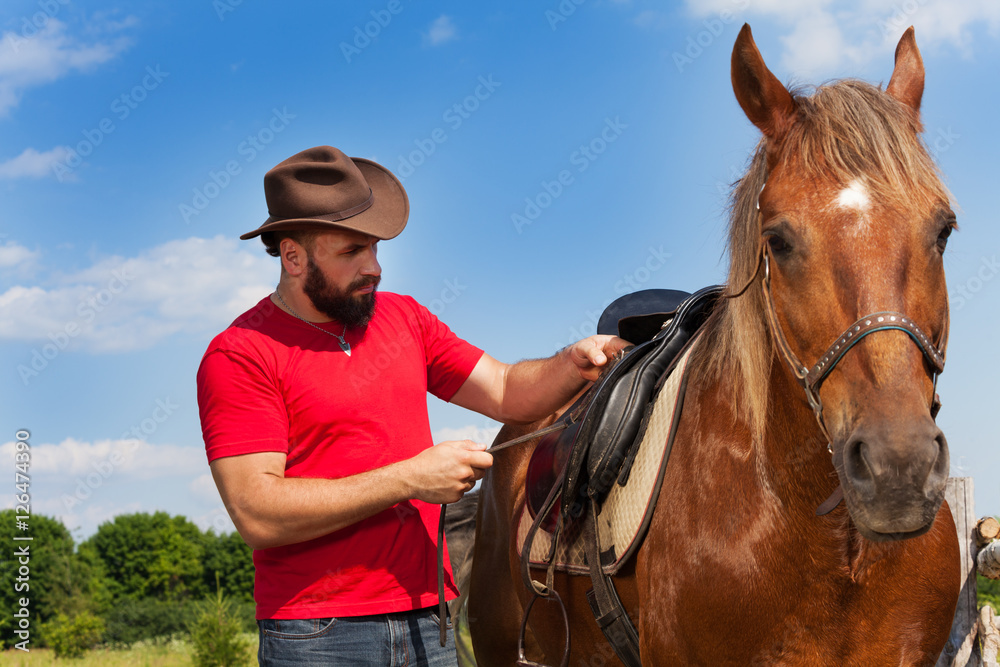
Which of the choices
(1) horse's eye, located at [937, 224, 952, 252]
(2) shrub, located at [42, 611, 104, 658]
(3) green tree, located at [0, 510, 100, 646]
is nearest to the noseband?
(1) horse's eye, located at [937, 224, 952, 252]

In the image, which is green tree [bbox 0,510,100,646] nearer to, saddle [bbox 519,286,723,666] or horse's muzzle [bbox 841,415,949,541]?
saddle [bbox 519,286,723,666]

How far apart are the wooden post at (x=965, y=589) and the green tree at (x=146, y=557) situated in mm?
34398

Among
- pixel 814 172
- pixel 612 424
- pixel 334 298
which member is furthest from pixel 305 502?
pixel 814 172

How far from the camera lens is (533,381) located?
328 centimetres

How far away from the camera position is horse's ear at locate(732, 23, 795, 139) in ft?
6.66

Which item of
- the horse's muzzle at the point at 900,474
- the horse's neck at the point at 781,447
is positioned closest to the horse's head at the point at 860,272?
the horse's muzzle at the point at 900,474

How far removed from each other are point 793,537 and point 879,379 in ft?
1.89

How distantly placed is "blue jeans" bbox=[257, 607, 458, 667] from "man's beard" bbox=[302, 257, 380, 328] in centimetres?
113

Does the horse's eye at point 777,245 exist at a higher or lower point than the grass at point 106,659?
higher

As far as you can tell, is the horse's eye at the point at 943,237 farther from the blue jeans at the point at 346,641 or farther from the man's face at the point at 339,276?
the blue jeans at the point at 346,641

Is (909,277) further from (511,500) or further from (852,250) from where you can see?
(511,500)

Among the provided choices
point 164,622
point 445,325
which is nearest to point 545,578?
point 445,325

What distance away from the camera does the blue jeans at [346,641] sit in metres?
2.56

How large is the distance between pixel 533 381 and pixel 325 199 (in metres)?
1.21
